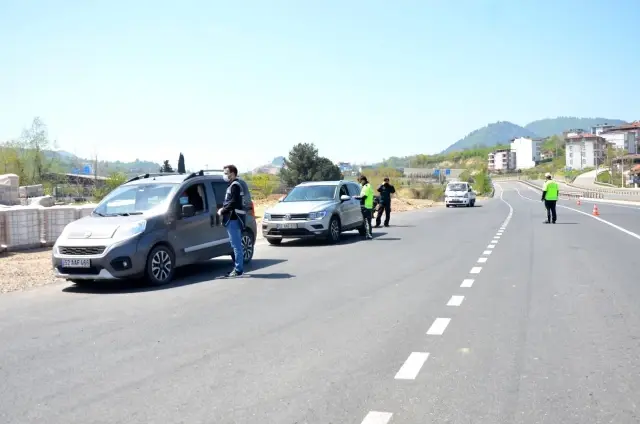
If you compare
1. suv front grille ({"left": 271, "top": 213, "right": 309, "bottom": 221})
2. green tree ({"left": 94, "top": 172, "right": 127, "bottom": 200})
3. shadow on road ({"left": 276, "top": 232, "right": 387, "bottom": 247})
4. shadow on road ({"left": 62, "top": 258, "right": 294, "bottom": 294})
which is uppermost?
green tree ({"left": 94, "top": 172, "right": 127, "bottom": 200})

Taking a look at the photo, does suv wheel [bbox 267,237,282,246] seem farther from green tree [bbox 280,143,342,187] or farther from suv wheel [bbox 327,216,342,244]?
green tree [bbox 280,143,342,187]

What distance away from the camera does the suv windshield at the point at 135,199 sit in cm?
1155

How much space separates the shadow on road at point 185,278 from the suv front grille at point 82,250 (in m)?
0.61

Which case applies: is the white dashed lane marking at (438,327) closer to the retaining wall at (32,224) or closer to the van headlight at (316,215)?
the van headlight at (316,215)

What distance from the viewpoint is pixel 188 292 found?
10117mm

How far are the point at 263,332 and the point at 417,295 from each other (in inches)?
118

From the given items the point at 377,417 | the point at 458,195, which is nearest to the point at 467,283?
the point at 377,417

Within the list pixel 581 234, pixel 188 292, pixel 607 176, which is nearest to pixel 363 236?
pixel 581 234

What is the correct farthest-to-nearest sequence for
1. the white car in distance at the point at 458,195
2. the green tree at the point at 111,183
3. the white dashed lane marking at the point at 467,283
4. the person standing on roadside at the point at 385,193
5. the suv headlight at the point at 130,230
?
the green tree at the point at 111,183, the white car in distance at the point at 458,195, the person standing on roadside at the point at 385,193, the suv headlight at the point at 130,230, the white dashed lane marking at the point at 467,283

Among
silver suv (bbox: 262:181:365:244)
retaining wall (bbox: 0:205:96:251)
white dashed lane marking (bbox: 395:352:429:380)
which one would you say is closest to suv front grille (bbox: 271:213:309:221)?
silver suv (bbox: 262:181:365:244)

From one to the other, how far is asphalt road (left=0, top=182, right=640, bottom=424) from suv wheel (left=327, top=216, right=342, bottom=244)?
248 inches

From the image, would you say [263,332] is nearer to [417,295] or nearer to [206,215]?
[417,295]

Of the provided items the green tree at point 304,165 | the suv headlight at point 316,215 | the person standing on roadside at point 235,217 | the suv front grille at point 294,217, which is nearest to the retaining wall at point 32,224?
the suv front grille at point 294,217

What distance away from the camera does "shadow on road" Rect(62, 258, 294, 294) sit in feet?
35.0
